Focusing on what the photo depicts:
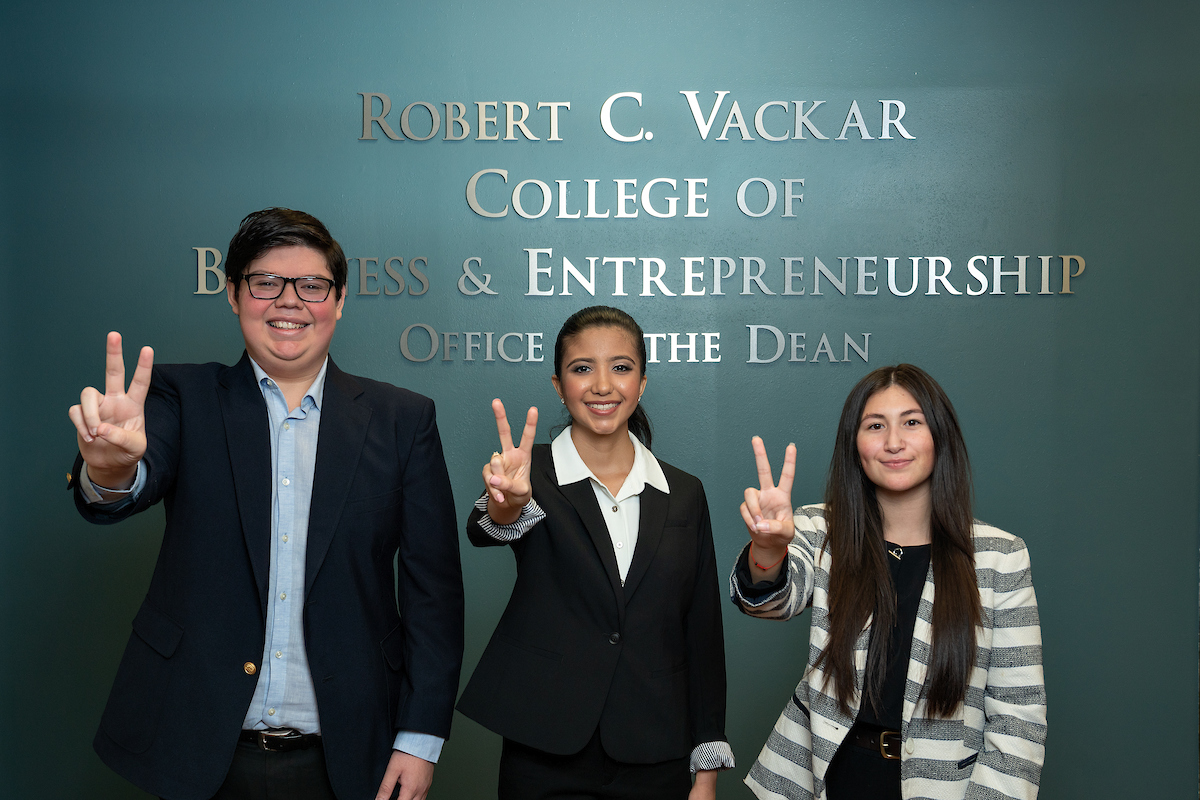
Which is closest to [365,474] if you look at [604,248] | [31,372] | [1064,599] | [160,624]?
[160,624]

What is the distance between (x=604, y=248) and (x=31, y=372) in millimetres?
2108

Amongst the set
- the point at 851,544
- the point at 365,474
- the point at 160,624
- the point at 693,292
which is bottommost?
the point at 160,624

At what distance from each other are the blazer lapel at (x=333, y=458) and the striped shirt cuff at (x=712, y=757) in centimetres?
95

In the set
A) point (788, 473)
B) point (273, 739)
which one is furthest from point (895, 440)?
point (273, 739)

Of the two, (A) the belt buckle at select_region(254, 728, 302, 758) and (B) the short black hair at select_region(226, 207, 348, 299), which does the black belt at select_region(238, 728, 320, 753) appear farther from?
(B) the short black hair at select_region(226, 207, 348, 299)

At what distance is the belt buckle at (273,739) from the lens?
181 centimetres

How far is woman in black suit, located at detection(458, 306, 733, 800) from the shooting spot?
6.62 feet

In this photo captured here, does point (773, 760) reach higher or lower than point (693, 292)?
lower

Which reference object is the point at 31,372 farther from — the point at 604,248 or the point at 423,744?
the point at 423,744

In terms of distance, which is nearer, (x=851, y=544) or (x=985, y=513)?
(x=851, y=544)

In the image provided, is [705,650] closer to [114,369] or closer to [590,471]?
[590,471]

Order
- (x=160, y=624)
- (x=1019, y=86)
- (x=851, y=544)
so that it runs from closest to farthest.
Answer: (x=160, y=624), (x=851, y=544), (x=1019, y=86)

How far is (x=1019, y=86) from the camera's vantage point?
3402 millimetres

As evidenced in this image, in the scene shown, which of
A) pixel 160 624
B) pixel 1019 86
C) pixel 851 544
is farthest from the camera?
pixel 1019 86
